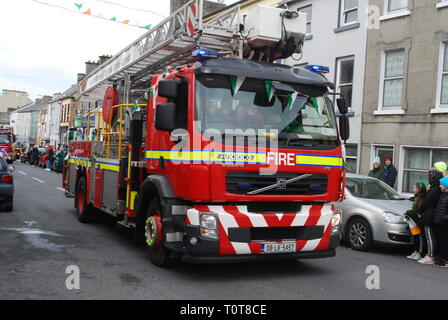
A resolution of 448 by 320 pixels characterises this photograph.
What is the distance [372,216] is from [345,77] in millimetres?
10279

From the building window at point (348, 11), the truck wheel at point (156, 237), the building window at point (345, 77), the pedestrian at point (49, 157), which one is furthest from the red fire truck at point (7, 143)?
the truck wheel at point (156, 237)

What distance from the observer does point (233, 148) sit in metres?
6.07

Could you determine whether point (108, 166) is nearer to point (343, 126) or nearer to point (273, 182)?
point (273, 182)

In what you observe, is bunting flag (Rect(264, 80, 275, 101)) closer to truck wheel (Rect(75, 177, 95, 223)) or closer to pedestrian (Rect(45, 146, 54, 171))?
truck wheel (Rect(75, 177, 95, 223))

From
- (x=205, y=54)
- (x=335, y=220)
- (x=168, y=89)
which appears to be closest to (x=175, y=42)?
(x=205, y=54)

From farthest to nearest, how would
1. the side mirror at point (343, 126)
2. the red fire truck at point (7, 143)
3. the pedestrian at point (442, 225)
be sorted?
1. the red fire truck at point (7, 143)
2. the pedestrian at point (442, 225)
3. the side mirror at point (343, 126)

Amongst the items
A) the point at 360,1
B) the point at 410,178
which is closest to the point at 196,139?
the point at 410,178

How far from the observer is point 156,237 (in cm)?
668

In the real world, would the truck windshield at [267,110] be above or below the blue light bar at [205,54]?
below

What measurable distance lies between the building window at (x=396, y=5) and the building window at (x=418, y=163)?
15.1 feet

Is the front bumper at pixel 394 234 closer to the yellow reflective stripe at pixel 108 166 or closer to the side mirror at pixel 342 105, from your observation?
the side mirror at pixel 342 105

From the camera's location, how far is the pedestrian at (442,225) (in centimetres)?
800
